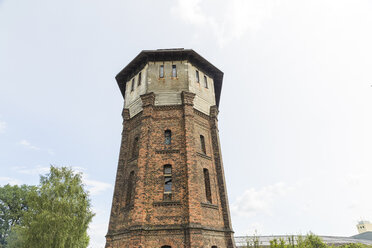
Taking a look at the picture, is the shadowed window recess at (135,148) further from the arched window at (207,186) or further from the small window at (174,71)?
the small window at (174,71)

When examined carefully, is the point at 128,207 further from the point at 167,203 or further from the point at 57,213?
the point at 57,213

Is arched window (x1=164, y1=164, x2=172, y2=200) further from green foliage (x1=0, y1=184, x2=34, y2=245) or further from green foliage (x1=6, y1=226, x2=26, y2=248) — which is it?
green foliage (x1=0, y1=184, x2=34, y2=245)

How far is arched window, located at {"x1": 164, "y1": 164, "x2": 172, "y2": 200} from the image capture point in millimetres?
11173

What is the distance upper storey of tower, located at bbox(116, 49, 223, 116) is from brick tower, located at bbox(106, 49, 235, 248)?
2.5 inches

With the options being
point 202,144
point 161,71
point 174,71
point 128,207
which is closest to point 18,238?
point 128,207

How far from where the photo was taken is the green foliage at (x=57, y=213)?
43.8 feet

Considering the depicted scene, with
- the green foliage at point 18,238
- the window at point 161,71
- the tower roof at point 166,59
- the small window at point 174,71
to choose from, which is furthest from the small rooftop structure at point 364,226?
the green foliage at point 18,238

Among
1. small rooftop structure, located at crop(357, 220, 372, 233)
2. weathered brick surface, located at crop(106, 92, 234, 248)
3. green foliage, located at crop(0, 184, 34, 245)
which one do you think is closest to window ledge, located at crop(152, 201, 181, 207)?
weathered brick surface, located at crop(106, 92, 234, 248)

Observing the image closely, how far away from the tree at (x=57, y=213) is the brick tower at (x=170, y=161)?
4.28m

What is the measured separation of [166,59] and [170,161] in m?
7.39

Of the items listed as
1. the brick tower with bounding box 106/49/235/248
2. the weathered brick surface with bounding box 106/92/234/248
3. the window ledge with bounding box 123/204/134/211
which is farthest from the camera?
the window ledge with bounding box 123/204/134/211

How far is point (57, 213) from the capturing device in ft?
46.3

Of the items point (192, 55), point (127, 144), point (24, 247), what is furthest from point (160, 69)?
point (24, 247)

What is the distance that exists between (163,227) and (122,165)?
507 cm
